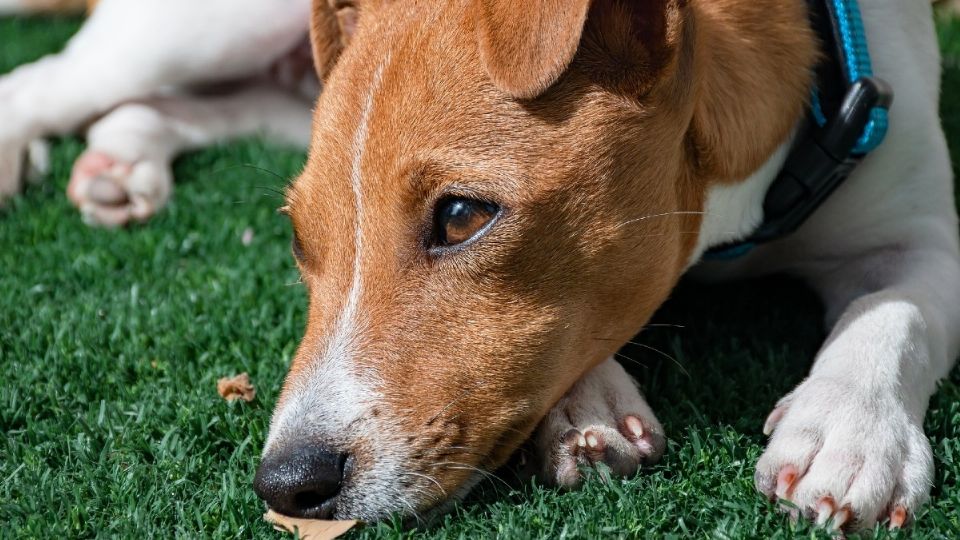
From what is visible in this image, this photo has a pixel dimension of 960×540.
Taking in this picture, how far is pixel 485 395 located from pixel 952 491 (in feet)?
3.61

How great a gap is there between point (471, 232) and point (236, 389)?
3.35ft

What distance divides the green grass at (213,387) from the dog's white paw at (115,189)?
0.27 ft

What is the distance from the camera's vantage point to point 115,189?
4840 millimetres

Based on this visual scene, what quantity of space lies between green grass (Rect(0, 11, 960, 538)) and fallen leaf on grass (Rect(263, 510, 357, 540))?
0.05 metres

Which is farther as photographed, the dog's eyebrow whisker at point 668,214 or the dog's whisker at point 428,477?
the dog's eyebrow whisker at point 668,214

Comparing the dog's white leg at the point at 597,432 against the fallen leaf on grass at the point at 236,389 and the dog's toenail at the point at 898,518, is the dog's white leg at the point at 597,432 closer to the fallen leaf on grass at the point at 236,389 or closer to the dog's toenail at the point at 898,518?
the dog's toenail at the point at 898,518

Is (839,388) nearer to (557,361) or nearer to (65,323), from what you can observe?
(557,361)

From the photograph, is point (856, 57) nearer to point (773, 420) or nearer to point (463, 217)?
point (773, 420)

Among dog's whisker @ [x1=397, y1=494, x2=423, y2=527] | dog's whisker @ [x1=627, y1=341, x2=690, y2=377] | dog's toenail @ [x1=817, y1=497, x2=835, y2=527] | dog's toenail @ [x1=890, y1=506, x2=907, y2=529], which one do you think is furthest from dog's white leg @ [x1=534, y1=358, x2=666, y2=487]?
dog's toenail @ [x1=890, y1=506, x2=907, y2=529]

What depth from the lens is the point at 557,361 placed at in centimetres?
281

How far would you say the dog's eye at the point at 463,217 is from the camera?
2.74 meters

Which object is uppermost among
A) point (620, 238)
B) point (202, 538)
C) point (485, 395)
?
point (620, 238)

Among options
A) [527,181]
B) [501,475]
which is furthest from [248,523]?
[527,181]

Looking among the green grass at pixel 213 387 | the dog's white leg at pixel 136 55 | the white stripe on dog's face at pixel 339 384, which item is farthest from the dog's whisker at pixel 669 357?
the dog's white leg at pixel 136 55
